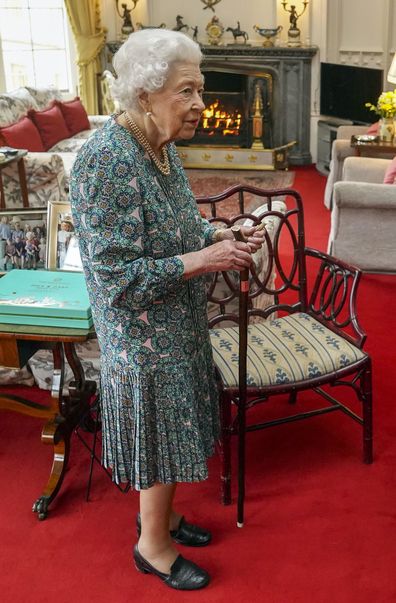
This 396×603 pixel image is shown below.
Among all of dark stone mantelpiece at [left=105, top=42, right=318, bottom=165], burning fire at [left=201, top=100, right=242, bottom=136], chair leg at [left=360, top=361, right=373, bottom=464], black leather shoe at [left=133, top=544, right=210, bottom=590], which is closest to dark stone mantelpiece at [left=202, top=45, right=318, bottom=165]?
dark stone mantelpiece at [left=105, top=42, right=318, bottom=165]

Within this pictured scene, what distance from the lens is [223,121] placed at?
8633 mm

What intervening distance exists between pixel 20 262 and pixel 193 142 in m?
5.97

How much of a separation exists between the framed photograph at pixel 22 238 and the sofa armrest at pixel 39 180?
2.37 m

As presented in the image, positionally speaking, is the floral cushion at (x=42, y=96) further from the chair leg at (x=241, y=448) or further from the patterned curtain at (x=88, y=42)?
the chair leg at (x=241, y=448)

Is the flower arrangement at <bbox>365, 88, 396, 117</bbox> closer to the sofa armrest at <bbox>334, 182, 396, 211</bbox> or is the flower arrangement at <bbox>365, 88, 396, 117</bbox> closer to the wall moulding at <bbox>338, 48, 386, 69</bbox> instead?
the sofa armrest at <bbox>334, 182, 396, 211</bbox>

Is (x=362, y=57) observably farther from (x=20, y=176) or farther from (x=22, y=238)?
(x=22, y=238)

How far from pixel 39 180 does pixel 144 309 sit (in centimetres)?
362

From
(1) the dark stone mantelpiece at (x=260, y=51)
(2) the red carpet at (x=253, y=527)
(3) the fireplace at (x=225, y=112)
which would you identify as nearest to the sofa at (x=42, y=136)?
(3) the fireplace at (x=225, y=112)

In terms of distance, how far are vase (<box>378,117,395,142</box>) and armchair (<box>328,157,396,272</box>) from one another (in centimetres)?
167

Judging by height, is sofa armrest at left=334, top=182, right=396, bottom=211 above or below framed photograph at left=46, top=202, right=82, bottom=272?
below

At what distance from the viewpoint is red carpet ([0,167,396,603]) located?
2250mm

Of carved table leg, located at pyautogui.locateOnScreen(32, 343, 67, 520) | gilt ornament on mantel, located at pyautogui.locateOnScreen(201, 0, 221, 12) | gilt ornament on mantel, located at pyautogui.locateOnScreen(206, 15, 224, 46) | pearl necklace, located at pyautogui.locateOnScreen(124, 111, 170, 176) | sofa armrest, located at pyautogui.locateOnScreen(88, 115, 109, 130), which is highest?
gilt ornament on mantel, located at pyautogui.locateOnScreen(201, 0, 221, 12)

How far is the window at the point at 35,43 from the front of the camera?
7.72 metres

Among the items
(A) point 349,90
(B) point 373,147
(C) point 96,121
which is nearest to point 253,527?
(B) point 373,147
